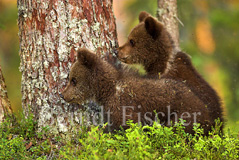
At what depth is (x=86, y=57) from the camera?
5148mm

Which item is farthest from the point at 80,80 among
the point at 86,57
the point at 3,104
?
the point at 3,104

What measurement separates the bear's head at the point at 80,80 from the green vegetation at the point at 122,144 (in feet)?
1.85

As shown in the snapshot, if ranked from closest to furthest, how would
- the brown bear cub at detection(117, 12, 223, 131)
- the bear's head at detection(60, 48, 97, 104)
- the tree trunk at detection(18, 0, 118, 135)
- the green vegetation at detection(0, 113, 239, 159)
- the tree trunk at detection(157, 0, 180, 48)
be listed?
the green vegetation at detection(0, 113, 239, 159) → the bear's head at detection(60, 48, 97, 104) → the tree trunk at detection(18, 0, 118, 135) → the brown bear cub at detection(117, 12, 223, 131) → the tree trunk at detection(157, 0, 180, 48)

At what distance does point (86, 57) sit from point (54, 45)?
0.66 m

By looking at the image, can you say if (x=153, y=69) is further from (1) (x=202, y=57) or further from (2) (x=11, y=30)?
(2) (x=11, y=30)

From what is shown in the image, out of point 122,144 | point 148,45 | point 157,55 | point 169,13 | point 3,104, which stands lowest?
point 122,144

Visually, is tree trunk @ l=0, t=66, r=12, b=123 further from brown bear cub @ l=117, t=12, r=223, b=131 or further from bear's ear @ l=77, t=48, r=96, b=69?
brown bear cub @ l=117, t=12, r=223, b=131

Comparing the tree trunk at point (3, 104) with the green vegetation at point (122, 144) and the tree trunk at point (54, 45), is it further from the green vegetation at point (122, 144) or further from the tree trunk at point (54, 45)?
the tree trunk at point (54, 45)

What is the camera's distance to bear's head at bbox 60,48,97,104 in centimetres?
518

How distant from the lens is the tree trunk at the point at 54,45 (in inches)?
212

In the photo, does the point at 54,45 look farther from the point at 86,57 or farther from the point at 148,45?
the point at 148,45

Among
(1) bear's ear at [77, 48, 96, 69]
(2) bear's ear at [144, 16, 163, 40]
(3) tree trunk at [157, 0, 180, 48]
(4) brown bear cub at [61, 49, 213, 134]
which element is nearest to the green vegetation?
(4) brown bear cub at [61, 49, 213, 134]

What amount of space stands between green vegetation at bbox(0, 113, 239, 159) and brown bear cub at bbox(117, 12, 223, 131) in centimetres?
162

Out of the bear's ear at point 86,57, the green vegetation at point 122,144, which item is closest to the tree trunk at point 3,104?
the green vegetation at point 122,144
